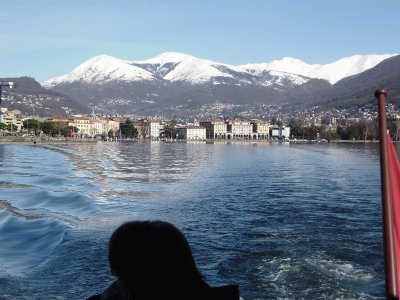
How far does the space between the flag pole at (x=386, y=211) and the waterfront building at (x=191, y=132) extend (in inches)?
7075

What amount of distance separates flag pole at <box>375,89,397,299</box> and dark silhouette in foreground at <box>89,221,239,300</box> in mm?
727

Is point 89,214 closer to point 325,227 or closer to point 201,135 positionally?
point 325,227

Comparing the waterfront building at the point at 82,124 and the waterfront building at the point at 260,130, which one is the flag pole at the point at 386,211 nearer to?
the waterfront building at the point at 82,124

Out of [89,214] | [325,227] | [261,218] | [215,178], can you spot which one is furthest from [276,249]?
[215,178]

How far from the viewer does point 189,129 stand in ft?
603

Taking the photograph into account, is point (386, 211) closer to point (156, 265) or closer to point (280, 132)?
point (156, 265)

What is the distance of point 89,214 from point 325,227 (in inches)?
269

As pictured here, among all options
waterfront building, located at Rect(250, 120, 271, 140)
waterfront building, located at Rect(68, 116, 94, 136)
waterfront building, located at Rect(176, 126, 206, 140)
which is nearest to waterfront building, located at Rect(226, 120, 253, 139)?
waterfront building, located at Rect(250, 120, 271, 140)

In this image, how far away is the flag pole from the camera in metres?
2.20

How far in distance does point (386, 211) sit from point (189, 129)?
18179 centimetres

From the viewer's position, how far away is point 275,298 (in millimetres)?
8281

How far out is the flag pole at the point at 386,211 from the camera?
7.22 feet

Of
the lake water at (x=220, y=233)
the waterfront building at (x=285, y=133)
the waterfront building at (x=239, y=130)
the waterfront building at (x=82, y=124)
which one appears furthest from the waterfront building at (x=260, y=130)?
the lake water at (x=220, y=233)

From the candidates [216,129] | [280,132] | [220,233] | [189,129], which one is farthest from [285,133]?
[220,233]
